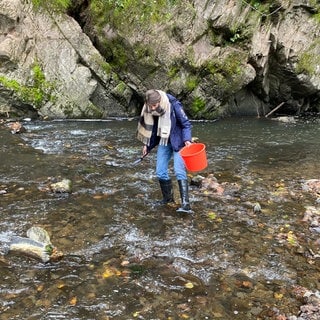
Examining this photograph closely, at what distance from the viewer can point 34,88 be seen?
14227 mm

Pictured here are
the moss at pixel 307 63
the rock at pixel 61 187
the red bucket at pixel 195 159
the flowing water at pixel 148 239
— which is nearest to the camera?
the flowing water at pixel 148 239

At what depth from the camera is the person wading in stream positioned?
235 inches

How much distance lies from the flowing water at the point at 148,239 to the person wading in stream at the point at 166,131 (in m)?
0.52

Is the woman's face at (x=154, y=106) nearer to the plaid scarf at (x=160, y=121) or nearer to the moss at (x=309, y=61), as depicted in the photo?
the plaid scarf at (x=160, y=121)

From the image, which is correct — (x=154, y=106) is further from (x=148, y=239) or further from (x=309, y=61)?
(x=309, y=61)

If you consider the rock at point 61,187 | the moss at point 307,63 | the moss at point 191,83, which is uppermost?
the moss at point 307,63

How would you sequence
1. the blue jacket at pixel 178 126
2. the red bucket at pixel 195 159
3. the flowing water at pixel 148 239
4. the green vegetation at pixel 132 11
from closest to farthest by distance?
1. the flowing water at pixel 148 239
2. the red bucket at pixel 195 159
3. the blue jacket at pixel 178 126
4. the green vegetation at pixel 132 11

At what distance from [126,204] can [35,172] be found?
253 centimetres

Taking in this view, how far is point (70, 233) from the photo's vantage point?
555 cm

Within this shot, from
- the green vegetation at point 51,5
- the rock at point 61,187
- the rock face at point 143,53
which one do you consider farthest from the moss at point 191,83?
the rock at point 61,187

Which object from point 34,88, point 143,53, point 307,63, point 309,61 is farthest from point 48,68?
point 309,61

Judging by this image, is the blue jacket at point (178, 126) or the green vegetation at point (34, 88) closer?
the blue jacket at point (178, 126)

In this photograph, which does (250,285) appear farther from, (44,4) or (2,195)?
(44,4)

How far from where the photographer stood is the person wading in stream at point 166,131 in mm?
5973
